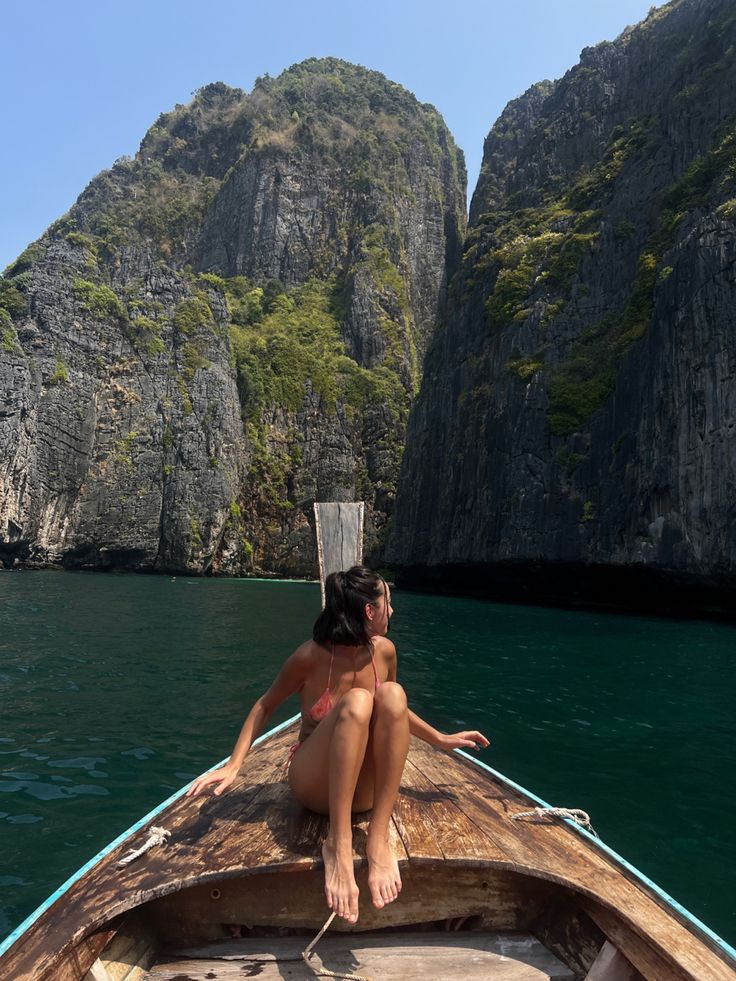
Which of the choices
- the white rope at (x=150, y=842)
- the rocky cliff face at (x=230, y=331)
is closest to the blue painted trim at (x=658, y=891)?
the white rope at (x=150, y=842)

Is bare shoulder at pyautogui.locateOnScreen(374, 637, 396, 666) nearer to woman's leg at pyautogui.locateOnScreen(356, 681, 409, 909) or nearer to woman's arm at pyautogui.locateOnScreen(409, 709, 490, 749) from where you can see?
woman's leg at pyautogui.locateOnScreen(356, 681, 409, 909)

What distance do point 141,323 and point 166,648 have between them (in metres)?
47.4

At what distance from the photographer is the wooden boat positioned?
2725 mm

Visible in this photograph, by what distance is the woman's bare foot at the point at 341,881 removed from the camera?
279 cm

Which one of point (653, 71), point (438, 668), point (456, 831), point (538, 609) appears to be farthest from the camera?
point (653, 71)

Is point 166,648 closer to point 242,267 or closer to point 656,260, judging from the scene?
point 656,260

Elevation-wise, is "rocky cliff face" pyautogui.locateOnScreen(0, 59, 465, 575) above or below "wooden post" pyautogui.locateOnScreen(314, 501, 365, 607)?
above

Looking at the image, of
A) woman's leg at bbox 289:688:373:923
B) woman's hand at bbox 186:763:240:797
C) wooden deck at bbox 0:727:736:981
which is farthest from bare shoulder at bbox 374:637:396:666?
woman's hand at bbox 186:763:240:797

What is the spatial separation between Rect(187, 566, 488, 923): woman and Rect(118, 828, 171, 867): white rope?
1.35ft

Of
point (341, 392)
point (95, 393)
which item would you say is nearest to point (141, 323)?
point (95, 393)

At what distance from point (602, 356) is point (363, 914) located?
113 ft

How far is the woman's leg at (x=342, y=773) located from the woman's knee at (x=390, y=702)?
0.07 meters

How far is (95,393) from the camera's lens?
52.9 meters

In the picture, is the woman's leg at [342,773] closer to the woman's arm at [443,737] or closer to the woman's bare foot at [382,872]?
the woman's bare foot at [382,872]
